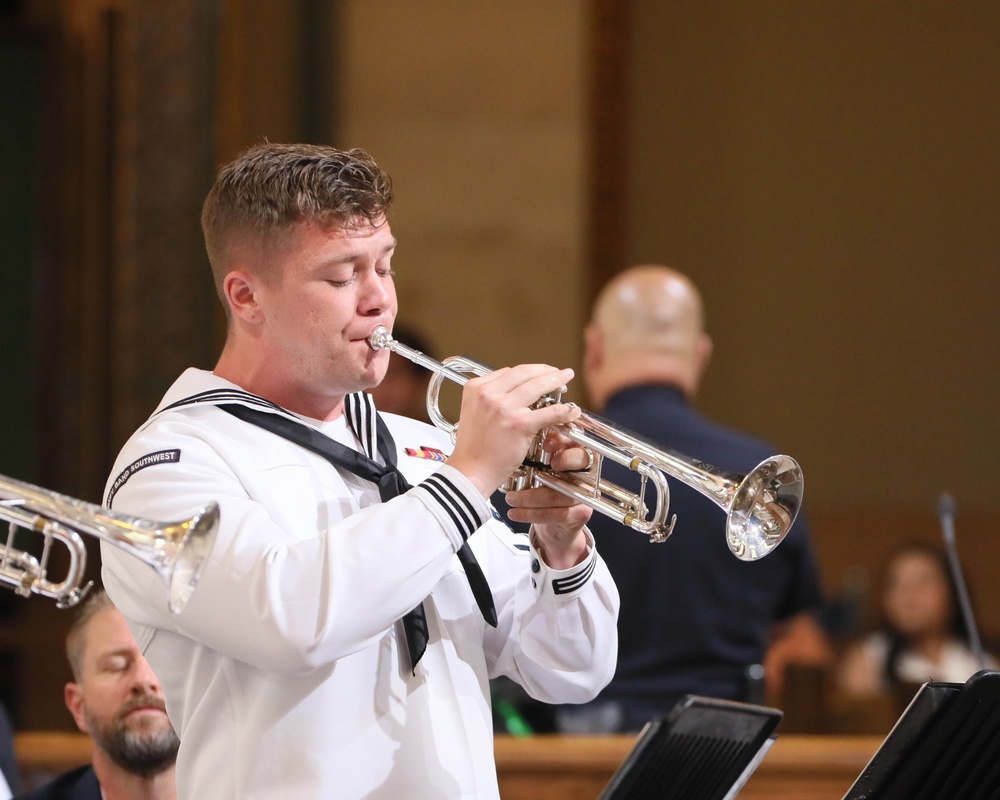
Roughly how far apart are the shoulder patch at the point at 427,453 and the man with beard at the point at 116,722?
3.28 ft

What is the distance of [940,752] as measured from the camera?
7.24 ft

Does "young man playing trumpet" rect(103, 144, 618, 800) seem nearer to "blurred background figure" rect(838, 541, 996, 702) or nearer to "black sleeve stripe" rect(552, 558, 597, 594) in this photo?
"black sleeve stripe" rect(552, 558, 597, 594)

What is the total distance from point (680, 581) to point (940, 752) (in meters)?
1.84

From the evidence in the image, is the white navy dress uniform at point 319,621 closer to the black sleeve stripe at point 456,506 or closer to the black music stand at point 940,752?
the black sleeve stripe at point 456,506

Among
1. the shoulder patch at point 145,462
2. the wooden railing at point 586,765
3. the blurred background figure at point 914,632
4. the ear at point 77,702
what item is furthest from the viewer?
the blurred background figure at point 914,632

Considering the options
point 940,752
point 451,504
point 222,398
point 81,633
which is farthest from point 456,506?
point 81,633

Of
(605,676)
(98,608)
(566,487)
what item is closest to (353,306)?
(566,487)

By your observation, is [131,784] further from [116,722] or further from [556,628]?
[556,628]

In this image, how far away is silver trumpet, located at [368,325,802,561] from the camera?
2.49 m

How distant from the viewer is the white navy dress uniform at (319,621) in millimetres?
2098

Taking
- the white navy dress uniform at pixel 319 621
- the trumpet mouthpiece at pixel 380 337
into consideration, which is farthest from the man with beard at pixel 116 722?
the trumpet mouthpiece at pixel 380 337

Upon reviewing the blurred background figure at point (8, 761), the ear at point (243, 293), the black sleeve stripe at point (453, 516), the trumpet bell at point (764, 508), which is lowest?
the blurred background figure at point (8, 761)

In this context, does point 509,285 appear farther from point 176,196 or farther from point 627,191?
point 176,196

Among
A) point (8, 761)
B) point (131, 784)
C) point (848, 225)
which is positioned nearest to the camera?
point (131, 784)
